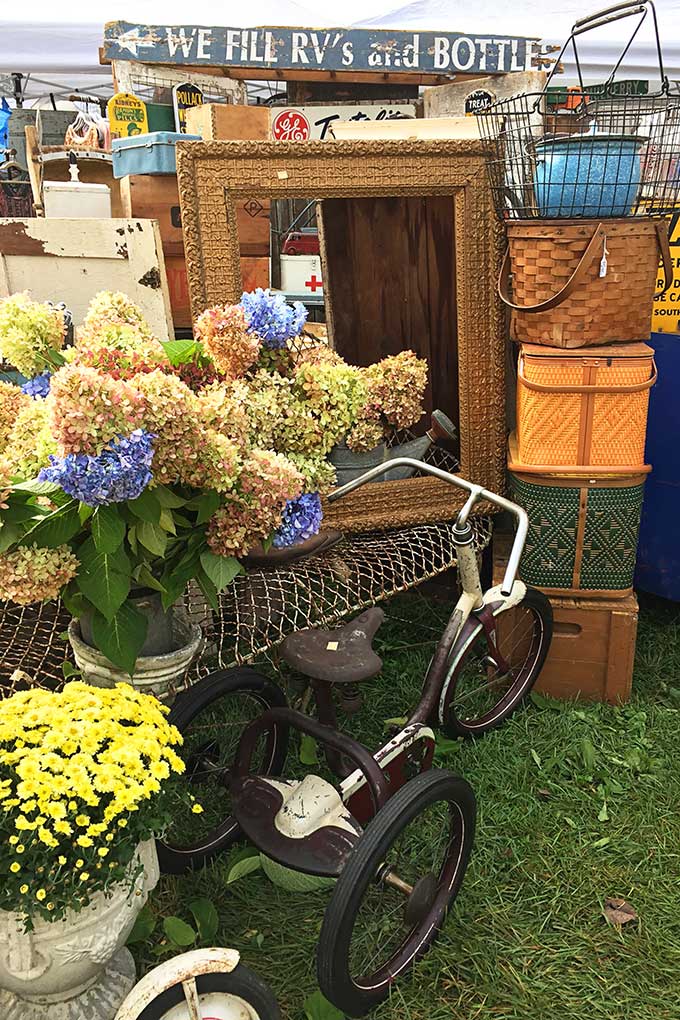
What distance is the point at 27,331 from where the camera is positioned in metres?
1.68

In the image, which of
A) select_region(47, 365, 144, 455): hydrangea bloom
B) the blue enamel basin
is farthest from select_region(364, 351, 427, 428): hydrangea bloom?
the blue enamel basin

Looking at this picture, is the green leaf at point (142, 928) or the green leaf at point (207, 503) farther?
the green leaf at point (142, 928)

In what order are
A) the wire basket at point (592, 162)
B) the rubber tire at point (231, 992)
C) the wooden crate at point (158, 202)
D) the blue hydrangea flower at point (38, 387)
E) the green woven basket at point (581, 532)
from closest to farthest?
1. the rubber tire at point (231, 992)
2. the blue hydrangea flower at point (38, 387)
3. the wire basket at point (592, 162)
4. the green woven basket at point (581, 532)
5. the wooden crate at point (158, 202)

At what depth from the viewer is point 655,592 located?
3.07 metres

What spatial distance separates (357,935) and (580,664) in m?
1.15

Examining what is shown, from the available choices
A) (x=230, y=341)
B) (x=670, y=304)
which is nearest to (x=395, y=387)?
(x=230, y=341)

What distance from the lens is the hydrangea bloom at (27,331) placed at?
5.48 feet

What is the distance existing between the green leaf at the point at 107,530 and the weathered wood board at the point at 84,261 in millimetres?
1520

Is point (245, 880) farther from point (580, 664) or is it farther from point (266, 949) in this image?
point (580, 664)

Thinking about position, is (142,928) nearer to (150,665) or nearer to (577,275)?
(150,665)

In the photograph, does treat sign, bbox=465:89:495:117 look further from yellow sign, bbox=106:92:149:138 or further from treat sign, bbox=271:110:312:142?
yellow sign, bbox=106:92:149:138

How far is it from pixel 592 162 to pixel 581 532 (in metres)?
1.03

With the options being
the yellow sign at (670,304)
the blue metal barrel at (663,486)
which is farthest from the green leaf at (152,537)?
the yellow sign at (670,304)

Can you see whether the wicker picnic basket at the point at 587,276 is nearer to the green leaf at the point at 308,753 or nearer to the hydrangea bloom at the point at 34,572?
the green leaf at the point at 308,753
